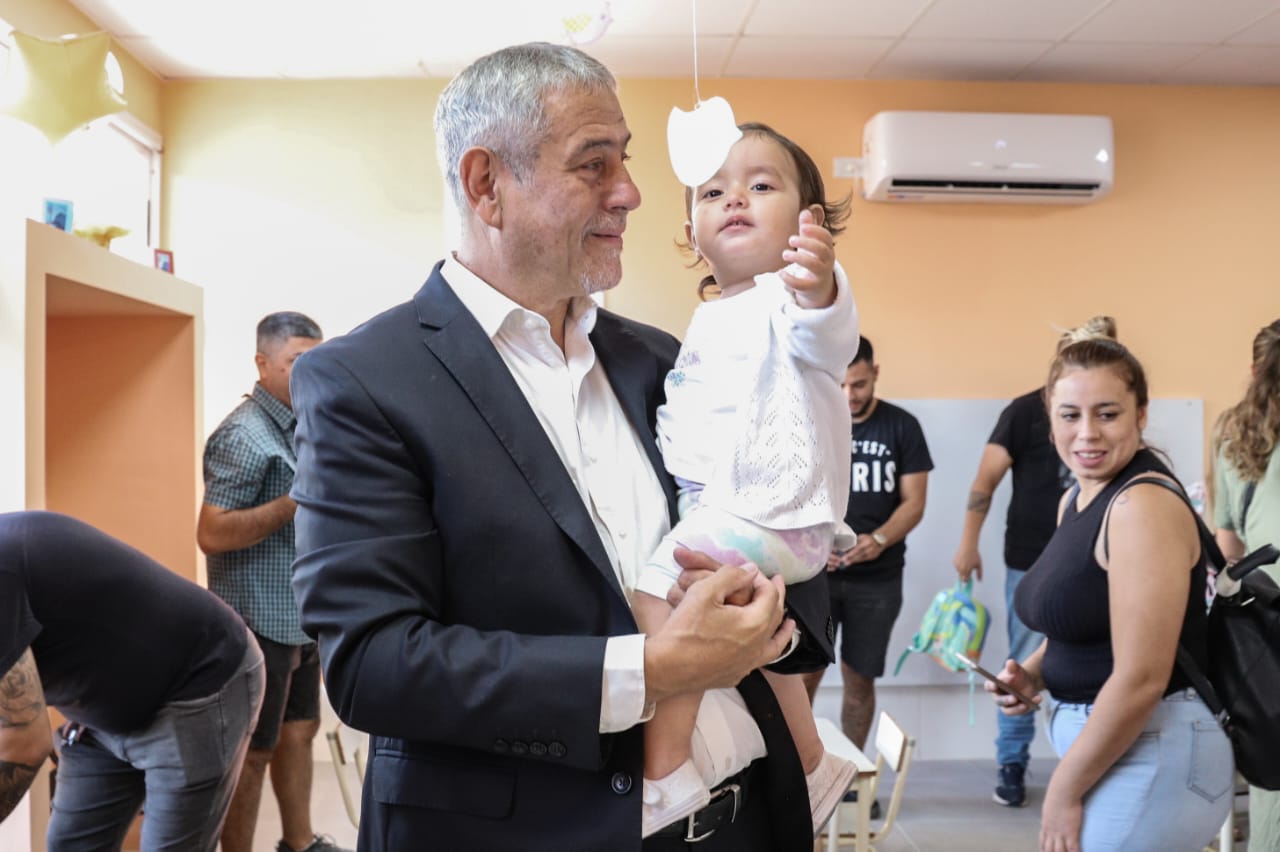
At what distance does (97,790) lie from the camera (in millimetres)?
2436

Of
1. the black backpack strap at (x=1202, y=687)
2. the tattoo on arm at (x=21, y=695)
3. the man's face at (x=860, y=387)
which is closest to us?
the tattoo on arm at (x=21, y=695)

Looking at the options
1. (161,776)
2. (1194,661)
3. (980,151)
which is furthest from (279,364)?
(980,151)

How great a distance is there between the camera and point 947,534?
5.55 metres

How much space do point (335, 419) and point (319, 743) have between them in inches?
179

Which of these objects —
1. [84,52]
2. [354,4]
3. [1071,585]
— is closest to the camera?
[1071,585]

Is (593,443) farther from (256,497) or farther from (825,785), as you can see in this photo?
(256,497)

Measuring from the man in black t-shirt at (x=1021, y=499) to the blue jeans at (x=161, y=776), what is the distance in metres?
3.36

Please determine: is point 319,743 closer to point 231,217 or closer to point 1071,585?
point 231,217

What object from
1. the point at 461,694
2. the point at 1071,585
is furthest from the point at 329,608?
the point at 1071,585

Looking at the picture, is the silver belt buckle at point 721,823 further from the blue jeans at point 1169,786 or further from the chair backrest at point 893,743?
the chair backrest at point 893,743

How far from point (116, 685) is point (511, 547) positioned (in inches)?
55.5

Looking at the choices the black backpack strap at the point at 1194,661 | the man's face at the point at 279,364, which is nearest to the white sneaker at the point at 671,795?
the black backpack strap at the point at 1194,661

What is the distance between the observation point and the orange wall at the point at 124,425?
12.5 ft

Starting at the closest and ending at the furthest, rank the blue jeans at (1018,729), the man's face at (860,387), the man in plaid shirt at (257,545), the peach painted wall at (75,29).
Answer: the man in plaid shirt at (257,545), the peach painted wall at (75,29), the man's face at (860,387), the blue jeans at (1018,729)
